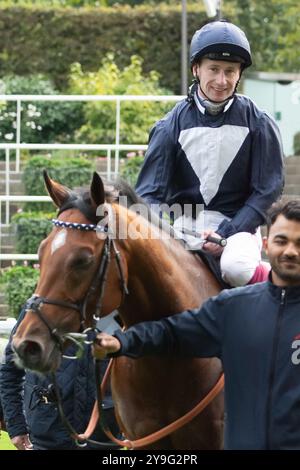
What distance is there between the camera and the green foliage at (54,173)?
12734mm

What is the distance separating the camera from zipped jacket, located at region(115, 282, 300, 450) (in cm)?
376

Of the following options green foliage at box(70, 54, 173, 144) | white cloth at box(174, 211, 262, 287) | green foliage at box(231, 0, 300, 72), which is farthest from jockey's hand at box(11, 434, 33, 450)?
green foliage at box(231, 0, 300, 72)

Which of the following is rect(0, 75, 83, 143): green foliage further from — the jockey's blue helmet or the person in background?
the jockey's blue helmet

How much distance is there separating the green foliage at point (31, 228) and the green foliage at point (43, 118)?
168 inches

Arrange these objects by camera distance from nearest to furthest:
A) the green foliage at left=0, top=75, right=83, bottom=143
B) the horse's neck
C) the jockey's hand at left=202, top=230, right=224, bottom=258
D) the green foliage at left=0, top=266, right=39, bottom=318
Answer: the horse's neck → the jockey's hand at left=202, top=230, right=224, bottom=258 → the green foliage at left=0, top=266, right=39, bottom=318 → the green foliage at left=0, top=75, right=83, bottom=143

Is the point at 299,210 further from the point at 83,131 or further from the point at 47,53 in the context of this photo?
the point at 47,53

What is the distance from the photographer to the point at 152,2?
24125 mm

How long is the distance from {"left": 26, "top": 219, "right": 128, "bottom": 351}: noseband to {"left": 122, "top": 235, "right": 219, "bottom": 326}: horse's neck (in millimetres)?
155

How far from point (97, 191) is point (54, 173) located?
28.8 ft

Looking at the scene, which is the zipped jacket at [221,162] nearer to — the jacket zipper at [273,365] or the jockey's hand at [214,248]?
the jockey's hand at [214,248]

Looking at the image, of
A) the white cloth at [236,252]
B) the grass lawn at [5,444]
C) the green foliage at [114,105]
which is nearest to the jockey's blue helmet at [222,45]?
the white cloth at [236,252]

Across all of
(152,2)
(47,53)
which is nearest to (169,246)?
(47,53)

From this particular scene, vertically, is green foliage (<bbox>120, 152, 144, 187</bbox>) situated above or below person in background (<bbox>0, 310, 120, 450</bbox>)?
above

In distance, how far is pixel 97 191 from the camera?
161 inches
